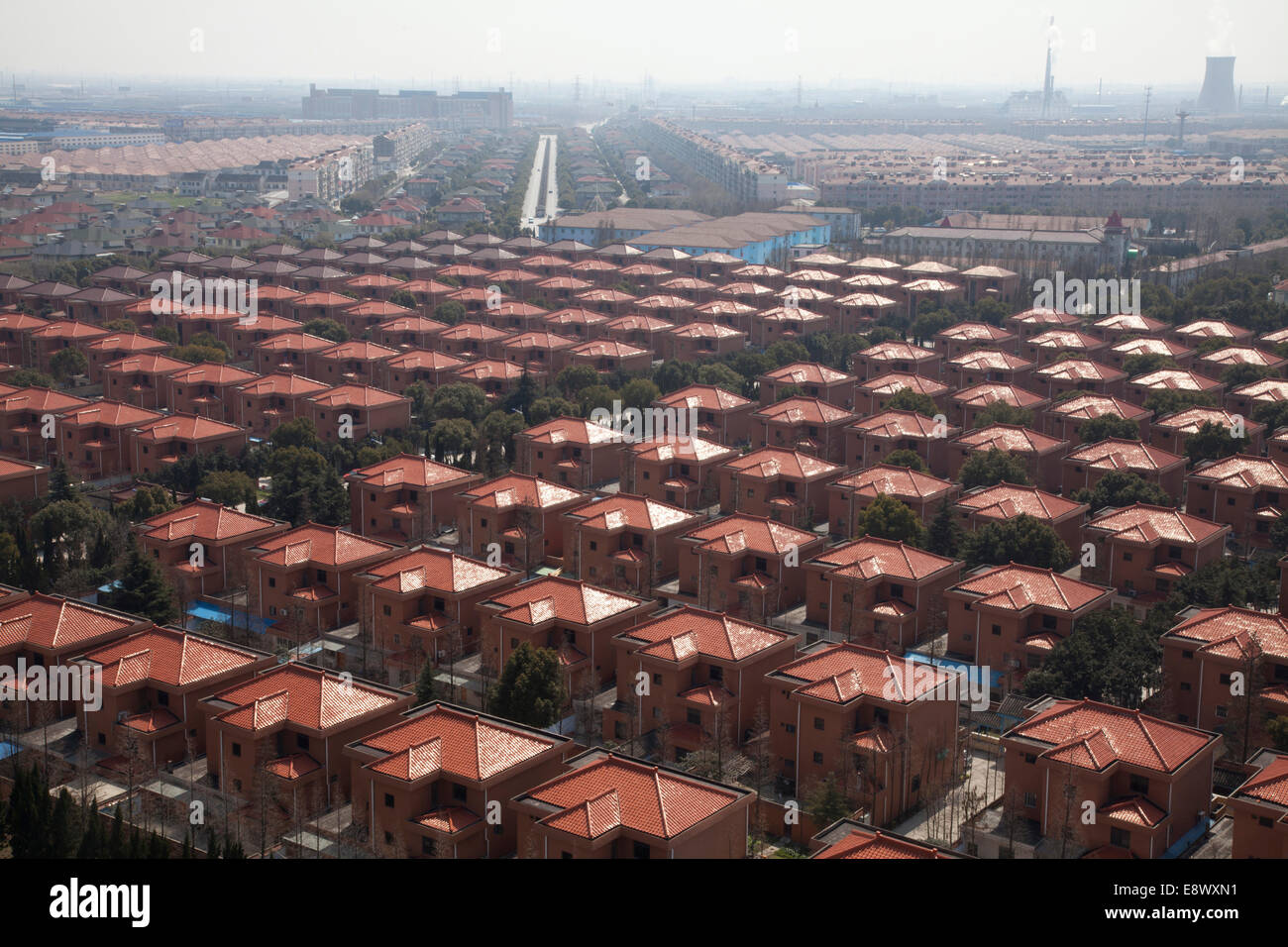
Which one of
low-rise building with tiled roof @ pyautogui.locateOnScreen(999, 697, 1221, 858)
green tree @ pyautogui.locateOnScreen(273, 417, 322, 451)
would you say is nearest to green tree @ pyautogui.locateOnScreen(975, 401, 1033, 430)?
green tree @ pyautogui.locateOnScreen(273, 417, 322, 451)

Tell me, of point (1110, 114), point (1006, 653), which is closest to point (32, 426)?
point (1006, 653)

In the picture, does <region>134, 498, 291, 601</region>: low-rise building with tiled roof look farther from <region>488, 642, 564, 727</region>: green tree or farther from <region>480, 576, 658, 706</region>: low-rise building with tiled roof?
<region>488, 642, 564, 727</region>: green tree

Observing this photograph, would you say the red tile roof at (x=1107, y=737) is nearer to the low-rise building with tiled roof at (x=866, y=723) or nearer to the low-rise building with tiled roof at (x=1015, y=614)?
the low-rise building with tiled roof at (x=866, y=723)

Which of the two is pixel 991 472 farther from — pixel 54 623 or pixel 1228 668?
pixel 54 623

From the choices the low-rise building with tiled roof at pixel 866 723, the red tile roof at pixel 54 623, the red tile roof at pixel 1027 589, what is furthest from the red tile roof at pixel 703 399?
the red tile roof at pixel 54 623
